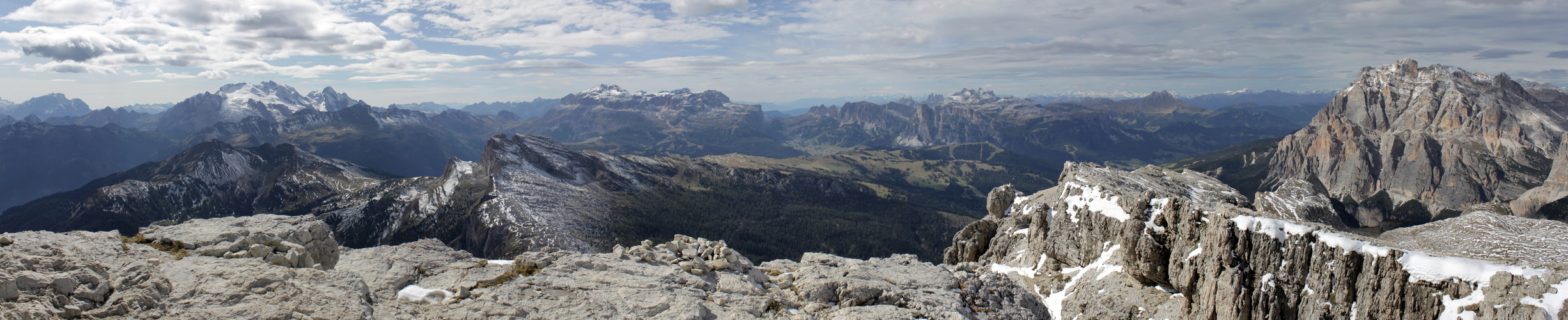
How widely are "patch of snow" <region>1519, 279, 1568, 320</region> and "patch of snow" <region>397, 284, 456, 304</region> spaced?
4252 cm

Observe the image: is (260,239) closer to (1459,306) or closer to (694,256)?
(694,256)

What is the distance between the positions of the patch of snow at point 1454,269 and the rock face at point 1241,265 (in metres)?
0.04

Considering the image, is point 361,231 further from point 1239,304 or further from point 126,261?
point 1239,304

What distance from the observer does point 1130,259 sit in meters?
40.3

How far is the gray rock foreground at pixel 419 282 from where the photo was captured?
16.3m

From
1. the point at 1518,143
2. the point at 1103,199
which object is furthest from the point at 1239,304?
the point at 1518,143

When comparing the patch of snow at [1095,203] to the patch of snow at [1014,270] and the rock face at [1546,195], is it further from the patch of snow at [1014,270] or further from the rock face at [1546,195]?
the rock face at [1546,195]

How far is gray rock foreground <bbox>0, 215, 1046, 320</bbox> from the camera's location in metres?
16.3

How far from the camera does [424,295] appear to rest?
2364 centimetres

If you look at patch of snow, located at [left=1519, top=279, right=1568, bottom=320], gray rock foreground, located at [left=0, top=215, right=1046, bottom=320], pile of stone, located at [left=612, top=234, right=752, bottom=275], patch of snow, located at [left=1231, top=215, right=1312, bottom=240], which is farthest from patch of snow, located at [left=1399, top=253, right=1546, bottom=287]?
pile of stone, located at [left=612, top=234, right=752, bottom=275]

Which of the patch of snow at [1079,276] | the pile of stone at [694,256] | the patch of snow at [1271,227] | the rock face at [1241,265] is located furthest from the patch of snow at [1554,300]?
the pile of stone at [694,256]

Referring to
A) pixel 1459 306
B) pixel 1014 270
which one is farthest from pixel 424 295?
pixel 1014 270

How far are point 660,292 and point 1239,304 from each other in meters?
30.7

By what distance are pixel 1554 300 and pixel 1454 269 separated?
297 cm
